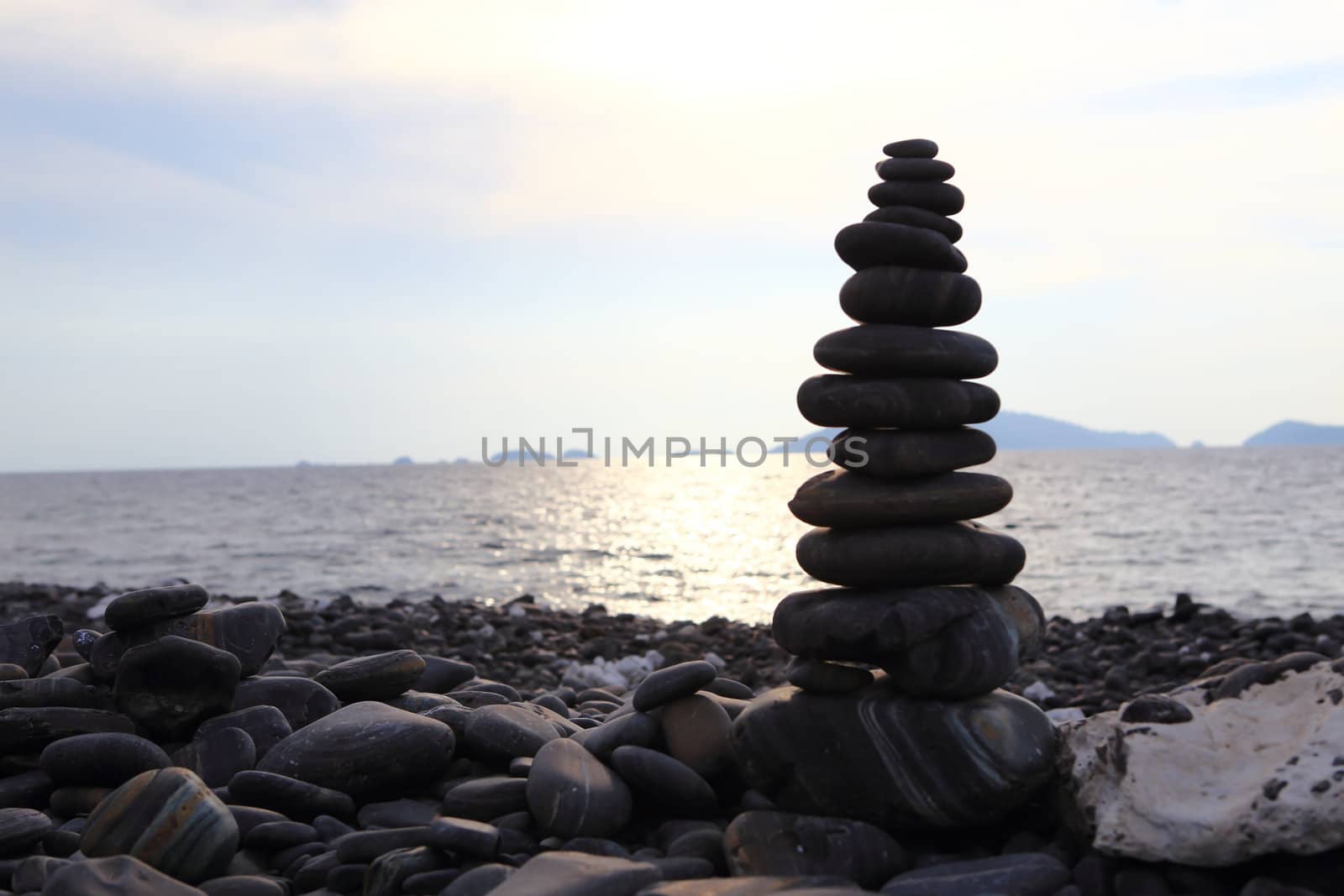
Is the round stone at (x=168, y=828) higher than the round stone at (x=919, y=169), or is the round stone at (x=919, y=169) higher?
the round stone at (x=919, y=169)

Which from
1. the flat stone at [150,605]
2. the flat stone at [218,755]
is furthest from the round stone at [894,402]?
the flat stone at [150,605]

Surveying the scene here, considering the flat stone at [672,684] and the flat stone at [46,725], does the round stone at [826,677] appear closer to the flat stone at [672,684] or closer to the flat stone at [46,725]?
the flat stone at [672,684]

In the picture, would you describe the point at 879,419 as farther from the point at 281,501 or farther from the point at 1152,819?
the point at 281,501

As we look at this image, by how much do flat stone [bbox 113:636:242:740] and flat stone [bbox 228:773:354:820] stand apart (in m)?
0.81

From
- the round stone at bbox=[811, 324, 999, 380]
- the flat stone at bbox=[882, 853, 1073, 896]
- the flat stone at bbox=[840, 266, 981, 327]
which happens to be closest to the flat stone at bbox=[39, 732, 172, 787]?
the flat stone at bbox=[882, 853, 1073, 896]

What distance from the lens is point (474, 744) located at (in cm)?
555

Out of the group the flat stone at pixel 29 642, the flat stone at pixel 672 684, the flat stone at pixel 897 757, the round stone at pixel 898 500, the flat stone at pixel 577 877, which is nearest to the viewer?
the flat stone at pixel 577 877

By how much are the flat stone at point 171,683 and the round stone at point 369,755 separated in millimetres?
634

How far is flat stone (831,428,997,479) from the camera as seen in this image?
521 centimetres

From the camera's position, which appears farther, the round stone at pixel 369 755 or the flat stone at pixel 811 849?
the round stone at pixel 369 755

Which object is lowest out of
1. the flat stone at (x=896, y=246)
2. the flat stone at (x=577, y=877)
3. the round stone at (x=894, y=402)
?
the flat stone at (x=577, y=877)

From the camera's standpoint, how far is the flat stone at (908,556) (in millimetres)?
5105

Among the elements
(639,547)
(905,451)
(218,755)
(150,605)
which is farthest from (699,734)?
(639,547)

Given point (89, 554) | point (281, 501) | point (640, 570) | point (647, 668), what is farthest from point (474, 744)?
point (281, 501)
